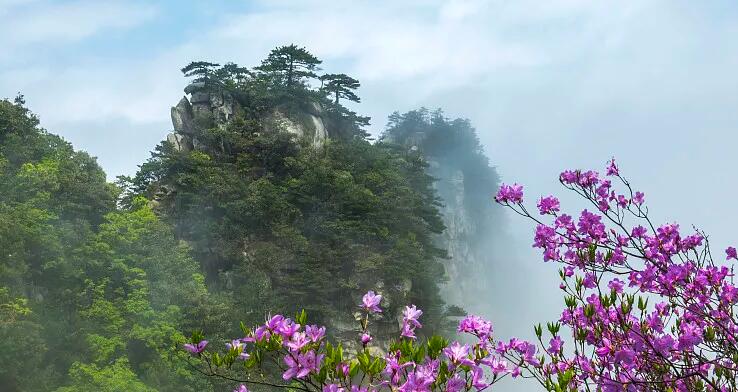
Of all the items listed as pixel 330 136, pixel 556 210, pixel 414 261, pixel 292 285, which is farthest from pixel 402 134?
pixel 556 210

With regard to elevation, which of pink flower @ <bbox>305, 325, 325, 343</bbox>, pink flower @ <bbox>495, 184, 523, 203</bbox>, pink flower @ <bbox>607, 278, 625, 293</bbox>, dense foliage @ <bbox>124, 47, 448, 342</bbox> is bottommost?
pink flower @ <bbox>305, 325, 325, 343</bbox>

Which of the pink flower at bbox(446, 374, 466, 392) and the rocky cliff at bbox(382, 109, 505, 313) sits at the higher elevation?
the rocky cliff at bbox(382, 109, 505, 313)

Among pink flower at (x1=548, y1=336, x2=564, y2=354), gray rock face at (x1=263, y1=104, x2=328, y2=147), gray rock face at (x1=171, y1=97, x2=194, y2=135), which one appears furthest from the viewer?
gray rock face at (x1=171, y1=97, x2=194, y2=135)

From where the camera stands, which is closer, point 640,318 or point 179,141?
point 640,318

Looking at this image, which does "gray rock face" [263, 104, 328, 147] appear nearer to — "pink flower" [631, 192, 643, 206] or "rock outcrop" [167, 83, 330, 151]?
"rock outcrop" [167, 83, 330, 151]

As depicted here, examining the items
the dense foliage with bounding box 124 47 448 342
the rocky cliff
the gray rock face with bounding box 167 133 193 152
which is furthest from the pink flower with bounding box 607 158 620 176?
the rocky cliff

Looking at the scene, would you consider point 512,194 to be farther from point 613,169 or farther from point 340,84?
point 340,84

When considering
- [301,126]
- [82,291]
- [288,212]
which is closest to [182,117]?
[301,126]

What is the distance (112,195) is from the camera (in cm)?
2533

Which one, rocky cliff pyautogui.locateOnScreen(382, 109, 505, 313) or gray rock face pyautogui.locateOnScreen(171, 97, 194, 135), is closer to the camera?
gray rock face pyautogui.locateOnScreen(171, 97, 194, 135)

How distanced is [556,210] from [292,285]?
22.1 metres

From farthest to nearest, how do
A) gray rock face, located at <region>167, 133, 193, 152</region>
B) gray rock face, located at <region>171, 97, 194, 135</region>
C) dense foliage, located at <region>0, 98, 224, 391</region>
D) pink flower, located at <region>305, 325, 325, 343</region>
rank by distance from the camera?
gray rock face, located at <region>171, 97, 194, 135</region>, gray rock face, located at <region>167, 133, 193, 152</region>, dense foliage, located at <region>0, 98, 224, 391</region>, pink flower, located at <region>305, 325, 325, 343</region>

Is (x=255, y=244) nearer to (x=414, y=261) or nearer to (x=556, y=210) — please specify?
(x=414, y=261)

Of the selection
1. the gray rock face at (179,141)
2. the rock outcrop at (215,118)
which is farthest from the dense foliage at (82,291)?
the rock outcrop at (215,118)
